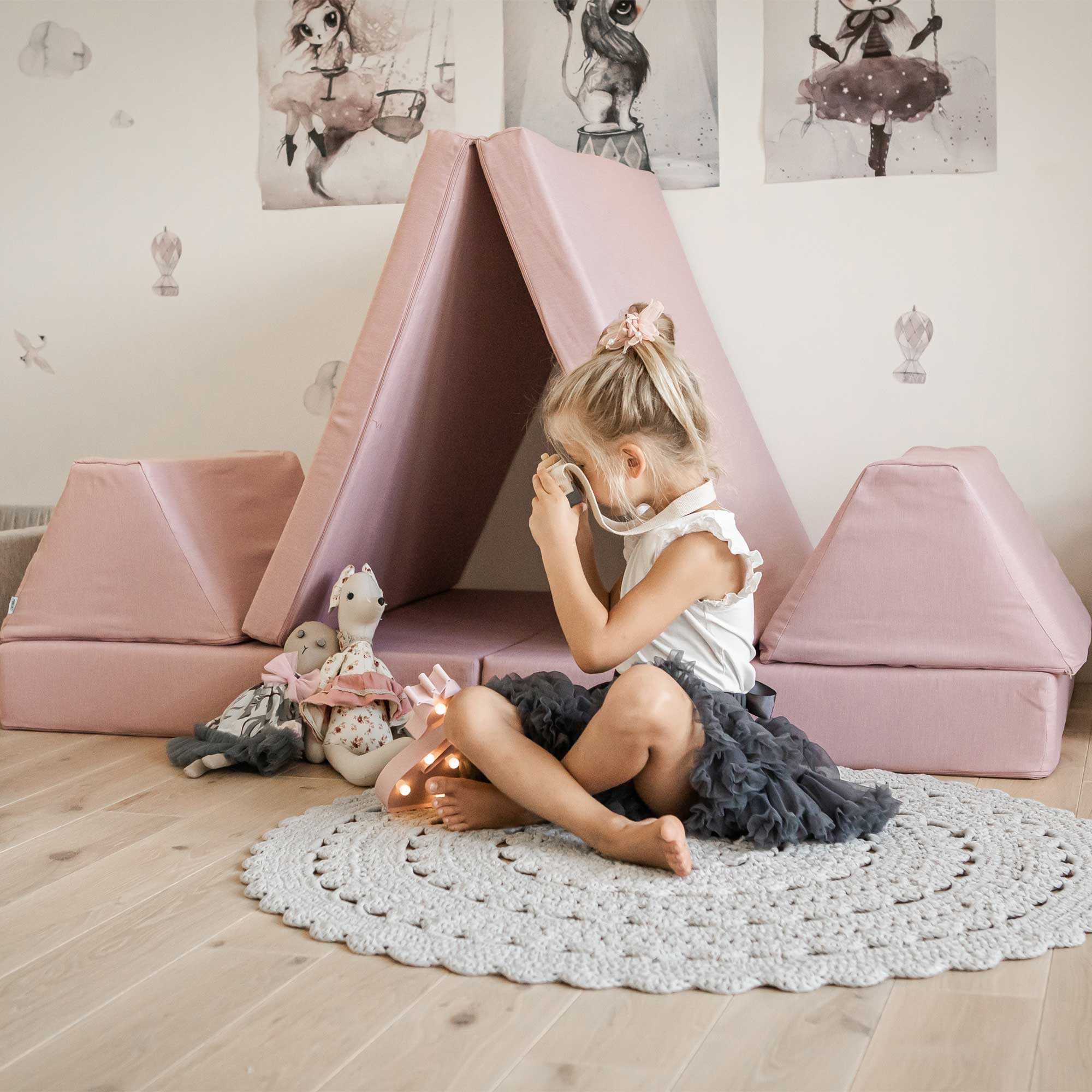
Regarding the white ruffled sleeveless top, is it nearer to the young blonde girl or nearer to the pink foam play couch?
the young blonde girl

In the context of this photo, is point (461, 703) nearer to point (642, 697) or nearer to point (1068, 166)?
point (642, 697)

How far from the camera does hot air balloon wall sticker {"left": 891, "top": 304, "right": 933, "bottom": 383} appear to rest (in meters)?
2.42

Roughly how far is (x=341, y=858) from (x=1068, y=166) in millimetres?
1916

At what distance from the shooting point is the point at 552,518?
Result: 1.51 meters

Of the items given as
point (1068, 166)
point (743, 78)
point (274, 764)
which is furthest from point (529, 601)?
point (1068, 166)

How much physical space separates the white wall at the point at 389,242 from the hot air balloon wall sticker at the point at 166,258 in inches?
0.9

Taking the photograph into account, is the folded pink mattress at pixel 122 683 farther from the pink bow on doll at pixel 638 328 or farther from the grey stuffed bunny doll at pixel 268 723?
the pink bow on doll at pixel 638 328

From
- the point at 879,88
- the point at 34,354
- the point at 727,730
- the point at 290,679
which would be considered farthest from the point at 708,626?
the point at 34,354

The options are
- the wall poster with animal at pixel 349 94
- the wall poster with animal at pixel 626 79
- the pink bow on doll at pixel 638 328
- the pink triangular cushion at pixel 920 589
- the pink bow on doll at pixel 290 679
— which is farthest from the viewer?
the wall poster with animal at pixel 349 94

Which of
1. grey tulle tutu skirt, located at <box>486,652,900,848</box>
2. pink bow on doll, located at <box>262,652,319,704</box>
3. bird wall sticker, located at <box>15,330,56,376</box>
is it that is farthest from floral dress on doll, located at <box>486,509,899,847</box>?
bird wall sticker, located at <box>15,330,56,376</box>

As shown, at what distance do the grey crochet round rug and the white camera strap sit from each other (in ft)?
1.32

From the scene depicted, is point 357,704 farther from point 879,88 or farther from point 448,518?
point 879,88

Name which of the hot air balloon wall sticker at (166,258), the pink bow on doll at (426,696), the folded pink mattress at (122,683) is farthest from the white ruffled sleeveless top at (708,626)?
the hot air balloon wall sticker at (166,258)

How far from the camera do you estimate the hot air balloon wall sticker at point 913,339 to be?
2418mm
